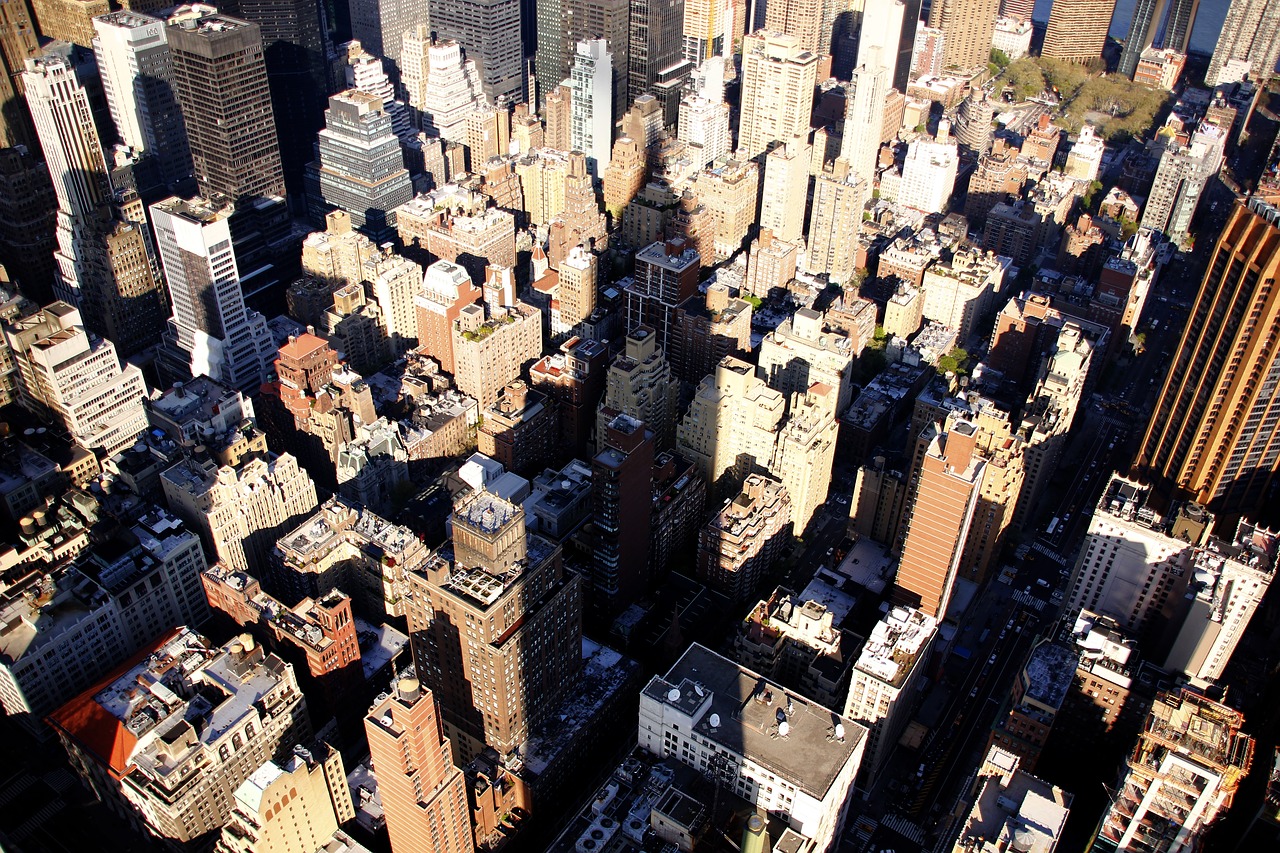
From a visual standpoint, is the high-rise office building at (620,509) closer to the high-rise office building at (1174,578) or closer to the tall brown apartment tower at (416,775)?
the tall brown apartment tower at (416,775)

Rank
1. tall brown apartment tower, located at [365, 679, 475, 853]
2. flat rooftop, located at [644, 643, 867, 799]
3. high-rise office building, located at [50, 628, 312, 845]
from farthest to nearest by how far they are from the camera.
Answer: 1. high-rise office building, located at [50, 628, 312, 845]
2. flat rooftop, located at [644, 643, 867, 799]
3. tall brown apartment tower, located at [365, 679, 475, 853]

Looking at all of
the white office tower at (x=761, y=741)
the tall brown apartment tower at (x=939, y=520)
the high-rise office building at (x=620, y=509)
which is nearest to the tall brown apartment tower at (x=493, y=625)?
the white office tower at (x=761, y=741)

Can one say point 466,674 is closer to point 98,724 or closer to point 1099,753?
point 98,724

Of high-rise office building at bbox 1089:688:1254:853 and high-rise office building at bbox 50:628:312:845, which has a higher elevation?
high-rise office building at bbox 1089:688:1254:853

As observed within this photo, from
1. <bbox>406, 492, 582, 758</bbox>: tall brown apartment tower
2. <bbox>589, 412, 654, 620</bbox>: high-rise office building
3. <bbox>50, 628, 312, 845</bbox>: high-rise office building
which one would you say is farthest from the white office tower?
<bbox>50, 628, 312, 845</bbox>: high-rise office building

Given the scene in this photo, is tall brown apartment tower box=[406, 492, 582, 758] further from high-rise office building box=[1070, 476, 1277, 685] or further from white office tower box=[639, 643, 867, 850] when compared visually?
high-rise office building box=[1070, 476, 1277, 685]

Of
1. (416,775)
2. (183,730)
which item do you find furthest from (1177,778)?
(183,730)
